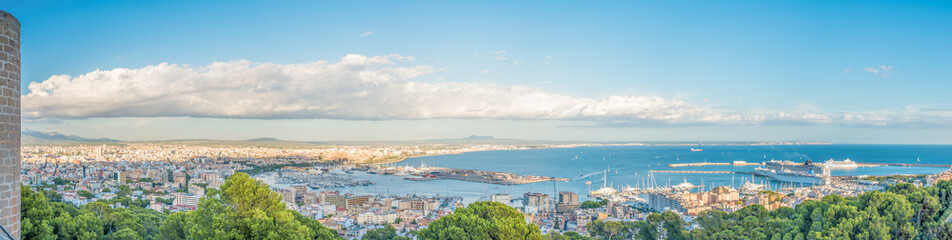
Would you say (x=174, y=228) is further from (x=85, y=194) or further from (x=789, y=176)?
(x=789, y=176)

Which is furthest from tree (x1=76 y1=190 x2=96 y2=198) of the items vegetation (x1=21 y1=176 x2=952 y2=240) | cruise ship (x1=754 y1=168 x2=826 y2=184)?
cruise ship (x1=754 y1=168 x2=826 y2=184)

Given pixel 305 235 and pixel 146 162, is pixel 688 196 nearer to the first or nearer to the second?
pixel 305 235

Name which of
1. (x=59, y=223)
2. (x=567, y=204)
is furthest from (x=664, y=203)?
(x=59, y=223)

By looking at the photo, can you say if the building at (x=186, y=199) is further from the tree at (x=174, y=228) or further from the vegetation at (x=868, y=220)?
the vegetation at (x=868, y=220)

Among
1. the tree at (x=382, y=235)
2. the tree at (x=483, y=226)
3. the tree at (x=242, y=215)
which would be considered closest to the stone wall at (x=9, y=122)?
the tree at (x=242, y=215)

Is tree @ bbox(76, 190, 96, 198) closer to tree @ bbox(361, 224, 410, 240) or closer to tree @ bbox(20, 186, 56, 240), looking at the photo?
tree @ bbox(361, 224, 410, 240)

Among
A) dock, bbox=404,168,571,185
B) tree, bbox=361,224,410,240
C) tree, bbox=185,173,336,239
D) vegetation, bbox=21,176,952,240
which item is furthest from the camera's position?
dock, bbox=404,168,571,185
